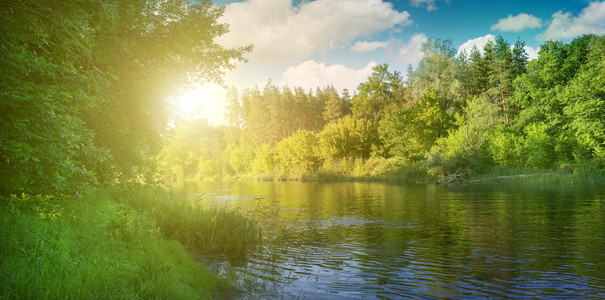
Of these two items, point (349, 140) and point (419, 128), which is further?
point (349, 140)

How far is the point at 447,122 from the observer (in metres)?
56.8

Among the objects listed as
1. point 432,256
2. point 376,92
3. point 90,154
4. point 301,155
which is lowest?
point 432,256

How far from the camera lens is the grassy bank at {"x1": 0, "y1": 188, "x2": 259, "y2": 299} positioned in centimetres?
471

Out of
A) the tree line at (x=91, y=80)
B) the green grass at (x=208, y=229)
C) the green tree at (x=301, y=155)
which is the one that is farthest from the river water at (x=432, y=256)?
the green tree at (x=301, y=155)

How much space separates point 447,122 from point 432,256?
5139 cm

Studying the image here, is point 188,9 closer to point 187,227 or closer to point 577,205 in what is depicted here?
point 187,227

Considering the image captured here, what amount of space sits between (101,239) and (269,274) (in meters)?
4.18

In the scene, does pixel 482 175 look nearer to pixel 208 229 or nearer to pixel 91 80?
pixel 208 229

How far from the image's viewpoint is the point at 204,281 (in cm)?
753

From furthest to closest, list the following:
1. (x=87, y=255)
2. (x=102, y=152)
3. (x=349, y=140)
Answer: (x=349, y=140) < (x=102, y=152) < (x=87, y=255)

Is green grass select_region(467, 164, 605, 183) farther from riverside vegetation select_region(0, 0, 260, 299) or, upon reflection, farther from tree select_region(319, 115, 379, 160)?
riverside vegetation select_region(0, 0, 260, 299)

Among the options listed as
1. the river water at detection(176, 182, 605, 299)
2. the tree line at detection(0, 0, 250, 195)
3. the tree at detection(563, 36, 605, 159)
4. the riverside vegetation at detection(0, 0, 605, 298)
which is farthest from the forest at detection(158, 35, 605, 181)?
the river water at detection(176, 182, 605, 299)

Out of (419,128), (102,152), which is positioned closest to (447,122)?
(419,128)

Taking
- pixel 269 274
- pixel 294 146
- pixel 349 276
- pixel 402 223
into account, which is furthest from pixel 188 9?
pixel 294 146
